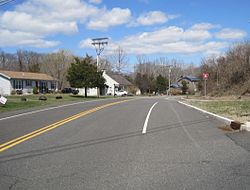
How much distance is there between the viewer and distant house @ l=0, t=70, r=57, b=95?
63219 millimetres

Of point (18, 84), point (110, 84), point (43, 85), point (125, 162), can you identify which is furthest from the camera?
point (110, 84)

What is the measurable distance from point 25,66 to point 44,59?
506 inches

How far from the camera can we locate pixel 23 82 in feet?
226

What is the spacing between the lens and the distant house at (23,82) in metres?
63.2

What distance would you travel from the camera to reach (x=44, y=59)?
102m

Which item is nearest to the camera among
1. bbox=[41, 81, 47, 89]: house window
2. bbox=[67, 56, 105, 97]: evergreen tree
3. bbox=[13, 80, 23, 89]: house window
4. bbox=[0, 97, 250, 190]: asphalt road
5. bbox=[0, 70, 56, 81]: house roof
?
bbox=[0, 97, 250, 190]: asphalt road

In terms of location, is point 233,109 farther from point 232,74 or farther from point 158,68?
point 158,68

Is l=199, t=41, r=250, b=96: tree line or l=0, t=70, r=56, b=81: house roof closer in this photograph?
l=199, t=41, r=250, b=96: tree line

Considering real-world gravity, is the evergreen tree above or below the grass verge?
above

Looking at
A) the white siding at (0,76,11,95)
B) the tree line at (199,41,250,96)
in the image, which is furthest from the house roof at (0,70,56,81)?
the tree line at (199,41,250,96)

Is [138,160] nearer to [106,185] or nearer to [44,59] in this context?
[106,185]

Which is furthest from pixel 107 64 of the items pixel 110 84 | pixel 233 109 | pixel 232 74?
pixel 233 109

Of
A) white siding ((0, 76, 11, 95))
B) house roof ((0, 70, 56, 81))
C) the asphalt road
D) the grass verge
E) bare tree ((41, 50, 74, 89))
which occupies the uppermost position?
bare tree ((41, 50, 74, 89))

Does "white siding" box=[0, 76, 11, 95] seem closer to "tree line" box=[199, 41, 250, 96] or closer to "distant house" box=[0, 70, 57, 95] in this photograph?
"distant house" box=[0, 70, 57, 95]
